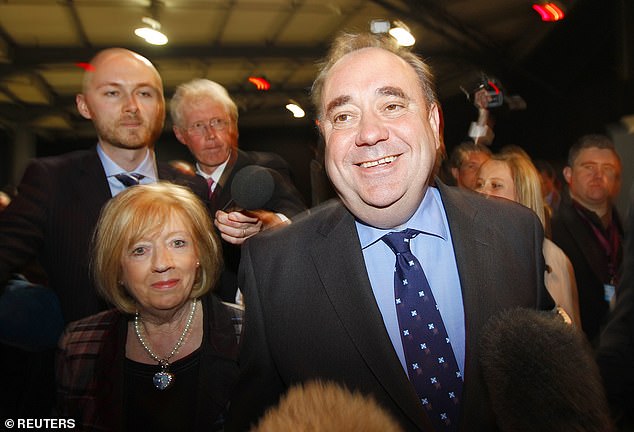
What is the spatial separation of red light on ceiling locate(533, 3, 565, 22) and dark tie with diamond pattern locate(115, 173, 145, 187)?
1793 millimetres

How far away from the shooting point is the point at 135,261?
142cm

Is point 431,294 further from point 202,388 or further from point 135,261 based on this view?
point 135,261

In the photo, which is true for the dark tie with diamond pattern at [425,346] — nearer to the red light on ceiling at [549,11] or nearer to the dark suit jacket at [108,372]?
the dark suit jacket at [108,372]

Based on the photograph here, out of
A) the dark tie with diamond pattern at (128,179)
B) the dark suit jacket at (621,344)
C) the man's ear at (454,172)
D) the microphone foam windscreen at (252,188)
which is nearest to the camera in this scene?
the dark suit jacket at (621,344)

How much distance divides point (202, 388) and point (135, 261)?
0.44 meters

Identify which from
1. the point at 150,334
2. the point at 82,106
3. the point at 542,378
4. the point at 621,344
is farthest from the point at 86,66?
the point at 621,344

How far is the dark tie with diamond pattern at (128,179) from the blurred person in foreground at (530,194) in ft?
4.19

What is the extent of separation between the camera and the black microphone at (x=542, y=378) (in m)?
0.49

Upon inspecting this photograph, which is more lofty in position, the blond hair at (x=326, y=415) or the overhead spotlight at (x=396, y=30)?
the overhead spotlight at (x=396, y=30)

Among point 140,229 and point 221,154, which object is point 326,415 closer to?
point 140,229

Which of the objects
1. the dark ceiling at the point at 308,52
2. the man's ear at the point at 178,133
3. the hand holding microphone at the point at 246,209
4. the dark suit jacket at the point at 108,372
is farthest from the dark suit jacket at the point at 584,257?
the man's ear at the point at 178,133

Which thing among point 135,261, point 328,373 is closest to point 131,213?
point 135,261

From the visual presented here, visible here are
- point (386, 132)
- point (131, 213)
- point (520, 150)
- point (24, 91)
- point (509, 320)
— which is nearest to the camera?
point (509, 320)

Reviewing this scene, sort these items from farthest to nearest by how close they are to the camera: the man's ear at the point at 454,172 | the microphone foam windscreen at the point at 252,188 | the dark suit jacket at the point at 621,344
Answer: the man's ear at the point at 454,172 < the microphone foam windscreen at the point at 252,188 < the dark suit jacket at the point at 621,344
